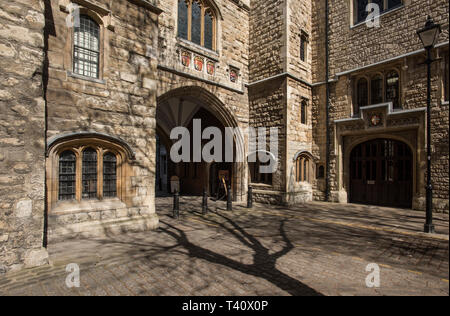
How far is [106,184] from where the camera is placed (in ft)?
20.5

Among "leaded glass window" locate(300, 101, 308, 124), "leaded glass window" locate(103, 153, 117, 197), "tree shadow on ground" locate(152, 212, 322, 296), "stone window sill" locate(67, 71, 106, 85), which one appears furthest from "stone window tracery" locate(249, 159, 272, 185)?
"stone window sill" locate(67, 71, 106, 85)

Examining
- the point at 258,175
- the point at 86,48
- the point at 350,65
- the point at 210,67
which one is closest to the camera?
the point at 86,48

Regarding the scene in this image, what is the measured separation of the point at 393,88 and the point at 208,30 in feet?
26.3

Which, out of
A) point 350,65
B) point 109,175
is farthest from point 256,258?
point 350,65

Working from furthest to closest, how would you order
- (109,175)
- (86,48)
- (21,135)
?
(109,175), (86,48), (21,135)

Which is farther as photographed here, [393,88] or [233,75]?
[233,75]

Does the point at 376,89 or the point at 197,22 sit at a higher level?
the point at 197,22

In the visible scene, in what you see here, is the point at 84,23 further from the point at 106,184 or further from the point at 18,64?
the point at 106,184

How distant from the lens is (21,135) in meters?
4.07

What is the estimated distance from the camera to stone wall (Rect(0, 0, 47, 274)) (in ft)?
12.9

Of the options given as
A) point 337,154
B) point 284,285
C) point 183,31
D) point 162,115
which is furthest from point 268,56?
point 284,285

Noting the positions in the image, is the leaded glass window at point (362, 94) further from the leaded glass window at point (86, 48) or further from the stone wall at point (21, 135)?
the stone wall at point (21, 135)

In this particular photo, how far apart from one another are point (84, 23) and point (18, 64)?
2573 millimetres

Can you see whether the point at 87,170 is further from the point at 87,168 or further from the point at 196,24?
the point at 196,24
